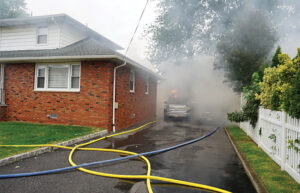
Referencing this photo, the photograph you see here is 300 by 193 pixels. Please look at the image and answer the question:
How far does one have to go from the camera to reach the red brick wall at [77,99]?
327 inches

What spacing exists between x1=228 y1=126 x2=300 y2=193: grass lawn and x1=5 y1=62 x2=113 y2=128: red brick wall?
17.2 ft

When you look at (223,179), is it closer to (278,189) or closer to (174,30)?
(278,189)

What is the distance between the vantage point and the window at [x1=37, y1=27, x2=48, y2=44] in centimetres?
1039

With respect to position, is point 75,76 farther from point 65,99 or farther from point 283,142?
point 283,142

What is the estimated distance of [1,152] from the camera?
185 inches

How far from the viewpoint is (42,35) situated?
10.5 metres

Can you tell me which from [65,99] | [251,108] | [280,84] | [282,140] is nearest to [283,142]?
[282,140]

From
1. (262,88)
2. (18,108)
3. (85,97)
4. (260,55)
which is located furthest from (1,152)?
(260,55)

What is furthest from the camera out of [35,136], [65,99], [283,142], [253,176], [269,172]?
[65,99]

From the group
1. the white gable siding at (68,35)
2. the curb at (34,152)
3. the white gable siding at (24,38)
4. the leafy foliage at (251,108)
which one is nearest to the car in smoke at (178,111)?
the leafy foliage at (251,108)

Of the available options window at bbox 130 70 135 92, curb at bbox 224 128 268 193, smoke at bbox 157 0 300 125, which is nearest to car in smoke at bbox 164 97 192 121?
window at bbox 130 70 135 92

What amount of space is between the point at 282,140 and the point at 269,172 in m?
0.70

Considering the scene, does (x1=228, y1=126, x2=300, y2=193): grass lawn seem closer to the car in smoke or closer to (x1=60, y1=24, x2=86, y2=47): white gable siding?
the car in smoke

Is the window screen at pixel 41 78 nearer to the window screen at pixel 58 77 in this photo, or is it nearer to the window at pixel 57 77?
the window at pixel 57 77
